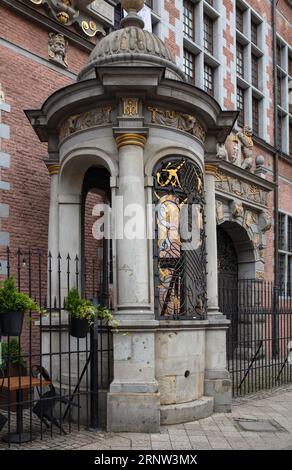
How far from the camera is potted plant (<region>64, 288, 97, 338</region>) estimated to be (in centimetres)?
729

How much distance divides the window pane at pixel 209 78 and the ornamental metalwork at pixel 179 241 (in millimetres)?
9466

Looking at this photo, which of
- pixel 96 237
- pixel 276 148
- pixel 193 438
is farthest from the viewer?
pixel 276 148

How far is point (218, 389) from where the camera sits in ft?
29.0

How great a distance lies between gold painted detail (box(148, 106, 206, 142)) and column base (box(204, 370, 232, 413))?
3733 millimetres

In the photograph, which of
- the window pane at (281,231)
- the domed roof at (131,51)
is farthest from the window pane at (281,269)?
the domed roof at (131,51)

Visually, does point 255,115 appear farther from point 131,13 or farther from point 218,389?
point 218,389

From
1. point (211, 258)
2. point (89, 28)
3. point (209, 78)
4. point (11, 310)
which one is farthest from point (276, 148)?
point (11, 310)

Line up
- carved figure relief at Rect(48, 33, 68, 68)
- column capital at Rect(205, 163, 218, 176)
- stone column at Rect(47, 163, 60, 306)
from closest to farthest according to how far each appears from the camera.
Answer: stone column at Rect(47, 163, 60, 306) → column capital at Rect(205, 163, 218, 176) → carved figure relief at Rect(48, 33, 68, 68)

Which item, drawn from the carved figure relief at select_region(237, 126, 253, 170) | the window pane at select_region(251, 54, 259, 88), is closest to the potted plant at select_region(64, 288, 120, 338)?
the carved figure relief at select_region(237, 126, 253, 170)

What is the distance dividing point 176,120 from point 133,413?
4.19 m

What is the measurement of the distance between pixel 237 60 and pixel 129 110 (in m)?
12.8

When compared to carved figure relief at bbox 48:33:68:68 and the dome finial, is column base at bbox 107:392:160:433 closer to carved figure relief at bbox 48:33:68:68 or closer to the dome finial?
the dome finial

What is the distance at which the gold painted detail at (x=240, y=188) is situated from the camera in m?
16.0

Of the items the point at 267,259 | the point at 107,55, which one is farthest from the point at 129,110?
the point at 267,259
